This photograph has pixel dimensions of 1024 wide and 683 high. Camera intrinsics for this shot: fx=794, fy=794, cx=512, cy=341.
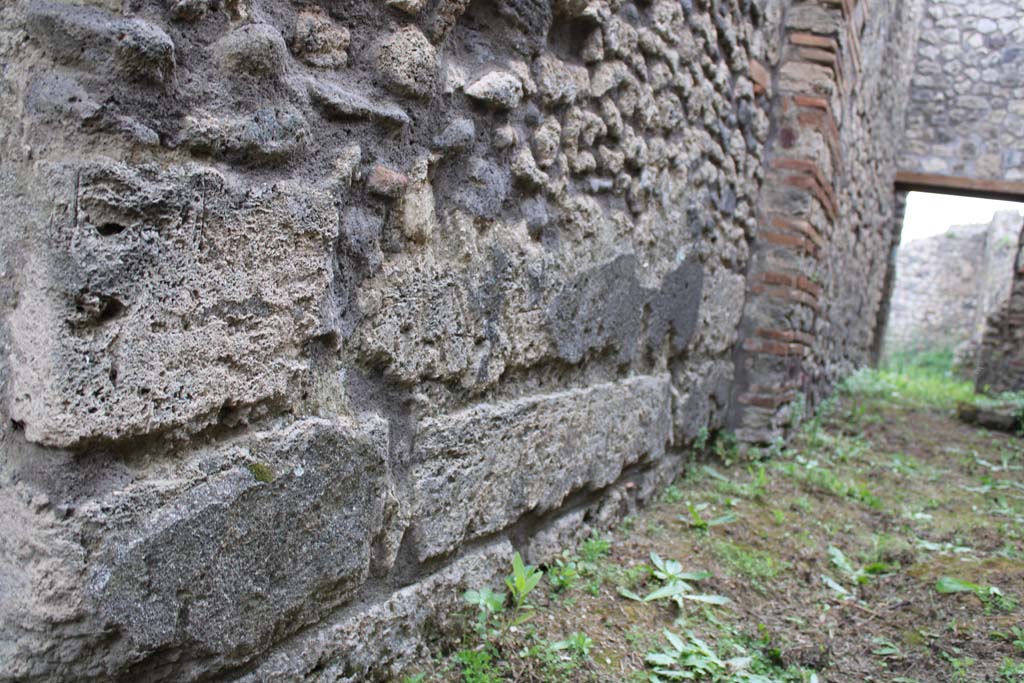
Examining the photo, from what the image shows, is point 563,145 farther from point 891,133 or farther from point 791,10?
point 891,133

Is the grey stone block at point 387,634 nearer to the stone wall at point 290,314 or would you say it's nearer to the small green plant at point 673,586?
the stone wall at point 290,314

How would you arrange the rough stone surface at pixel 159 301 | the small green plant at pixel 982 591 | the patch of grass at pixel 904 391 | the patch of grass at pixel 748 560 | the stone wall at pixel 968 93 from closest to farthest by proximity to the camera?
the rough stone surface at pixel 159 301
the small green plant at pixel 982 591
the patch of grass at pixel 748 560
the patch of grass at pixel 904 391
the stone wall at pixel 968 93

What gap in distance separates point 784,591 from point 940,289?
14.5 m

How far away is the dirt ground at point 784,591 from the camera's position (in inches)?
73.9

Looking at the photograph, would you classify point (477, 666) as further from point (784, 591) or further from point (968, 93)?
point (968, 93)

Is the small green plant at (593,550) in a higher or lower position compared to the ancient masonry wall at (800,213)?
lower

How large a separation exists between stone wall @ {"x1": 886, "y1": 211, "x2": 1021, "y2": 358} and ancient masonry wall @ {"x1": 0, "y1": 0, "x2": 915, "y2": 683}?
14003 millimetres

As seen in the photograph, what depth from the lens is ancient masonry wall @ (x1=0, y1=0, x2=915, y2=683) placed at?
101cm

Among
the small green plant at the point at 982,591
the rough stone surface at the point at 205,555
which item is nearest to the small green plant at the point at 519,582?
the rough stone surface at the point at 205,555

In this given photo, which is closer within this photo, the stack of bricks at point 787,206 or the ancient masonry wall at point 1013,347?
the stack of bricks at point 787,206

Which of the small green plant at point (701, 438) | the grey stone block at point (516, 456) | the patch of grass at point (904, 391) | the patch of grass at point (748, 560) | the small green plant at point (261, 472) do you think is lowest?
the patch of grass at point (748, 560)

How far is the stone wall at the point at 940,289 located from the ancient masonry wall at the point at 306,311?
14003 millimetres

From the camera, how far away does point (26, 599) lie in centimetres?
102

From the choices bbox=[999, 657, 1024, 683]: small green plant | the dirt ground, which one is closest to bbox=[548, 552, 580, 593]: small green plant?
the dirt ground
